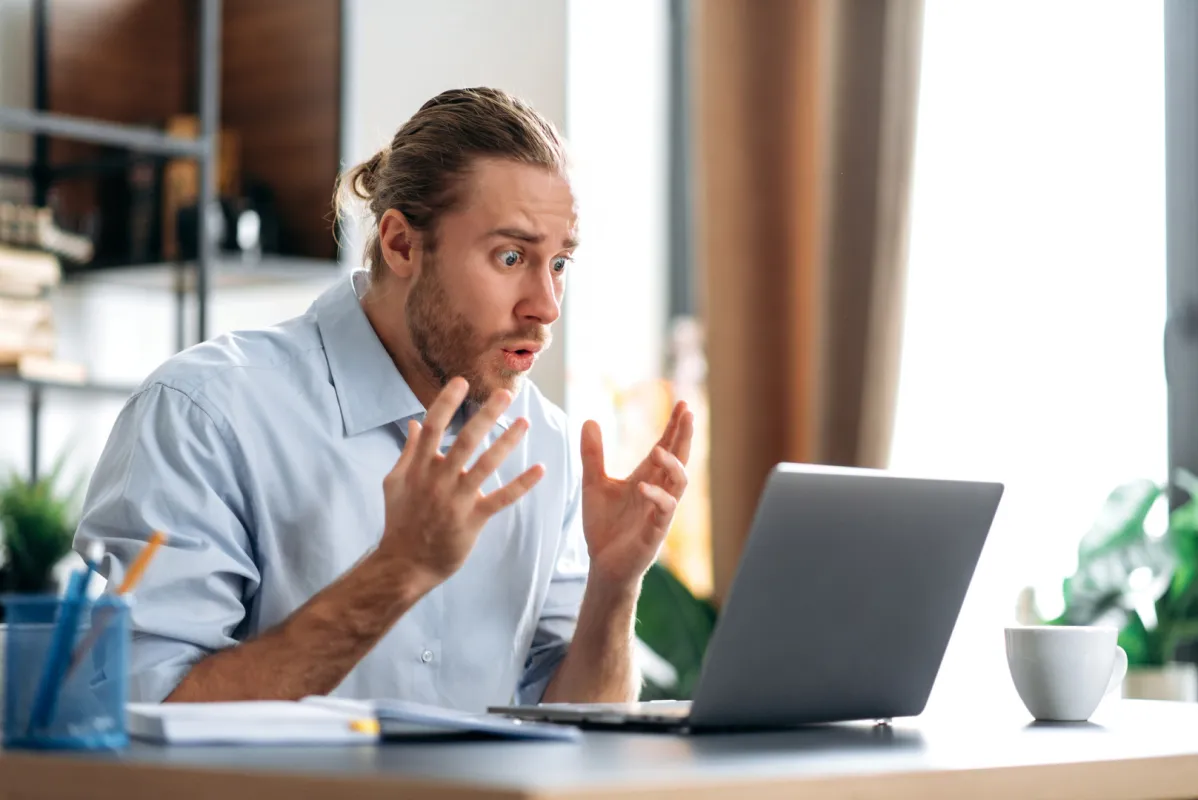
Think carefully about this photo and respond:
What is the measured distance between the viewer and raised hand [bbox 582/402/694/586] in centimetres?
155

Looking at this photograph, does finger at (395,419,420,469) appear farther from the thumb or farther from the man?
the thumb

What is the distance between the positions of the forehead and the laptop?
2.29 ft

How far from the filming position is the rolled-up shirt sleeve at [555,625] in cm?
190

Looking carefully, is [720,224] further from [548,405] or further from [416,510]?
[416,510]

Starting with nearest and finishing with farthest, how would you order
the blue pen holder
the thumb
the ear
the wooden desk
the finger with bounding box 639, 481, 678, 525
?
1. the wooden desk
2. the blue pen holder
3. the finger with bounding box 639, 481, 678, 525
4. the thumb
5. the ear

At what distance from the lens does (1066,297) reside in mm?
2941

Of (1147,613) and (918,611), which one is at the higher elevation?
(918,611)

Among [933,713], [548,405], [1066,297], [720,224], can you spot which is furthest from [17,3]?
[933,713]

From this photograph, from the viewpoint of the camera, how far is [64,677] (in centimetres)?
91

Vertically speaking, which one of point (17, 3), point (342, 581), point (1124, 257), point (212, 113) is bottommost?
point (342, 581)

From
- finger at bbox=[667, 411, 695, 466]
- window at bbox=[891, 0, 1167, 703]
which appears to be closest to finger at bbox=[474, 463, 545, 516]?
finger at bbox=[667, 411, 695, 466]

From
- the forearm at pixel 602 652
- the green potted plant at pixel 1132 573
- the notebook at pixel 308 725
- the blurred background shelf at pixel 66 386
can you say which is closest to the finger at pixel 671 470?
the forearm at pixel 602 652

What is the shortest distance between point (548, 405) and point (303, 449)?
428 mm

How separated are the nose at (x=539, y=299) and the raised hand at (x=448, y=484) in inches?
18.4
